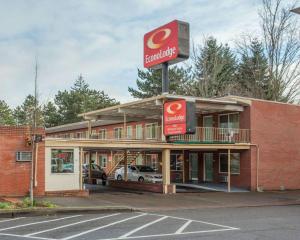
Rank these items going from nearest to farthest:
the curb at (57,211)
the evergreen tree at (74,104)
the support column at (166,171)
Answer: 1. the curb at (57,211)
2. the support column at (166,171)
3. the evergreen tree at (74,104)

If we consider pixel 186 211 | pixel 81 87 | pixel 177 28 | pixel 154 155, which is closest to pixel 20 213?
pixel 186 211

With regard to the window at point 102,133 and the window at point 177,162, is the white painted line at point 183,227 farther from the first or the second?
the window at point 102,133

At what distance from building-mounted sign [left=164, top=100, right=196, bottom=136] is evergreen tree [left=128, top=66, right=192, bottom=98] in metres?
32.7

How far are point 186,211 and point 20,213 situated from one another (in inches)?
253

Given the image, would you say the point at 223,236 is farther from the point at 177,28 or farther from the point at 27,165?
the point at 177,28

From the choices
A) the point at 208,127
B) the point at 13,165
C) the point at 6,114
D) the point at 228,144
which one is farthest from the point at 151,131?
the point at 6,114

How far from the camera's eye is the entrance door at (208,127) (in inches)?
1348

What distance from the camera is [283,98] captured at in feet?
174

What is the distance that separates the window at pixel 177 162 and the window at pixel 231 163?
502 centimetres

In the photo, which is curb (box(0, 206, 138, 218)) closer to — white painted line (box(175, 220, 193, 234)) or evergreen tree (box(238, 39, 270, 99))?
white painted line (box(175, 220, 193, 234))

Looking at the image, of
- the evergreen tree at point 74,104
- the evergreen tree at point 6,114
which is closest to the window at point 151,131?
the evergreen tree at point 74,104

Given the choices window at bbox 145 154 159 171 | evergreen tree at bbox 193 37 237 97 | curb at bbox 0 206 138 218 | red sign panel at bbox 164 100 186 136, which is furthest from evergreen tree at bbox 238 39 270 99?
curb at bbox 0 206 138 218

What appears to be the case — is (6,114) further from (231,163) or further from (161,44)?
(231,163)

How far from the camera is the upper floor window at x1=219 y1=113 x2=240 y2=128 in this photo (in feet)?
112
